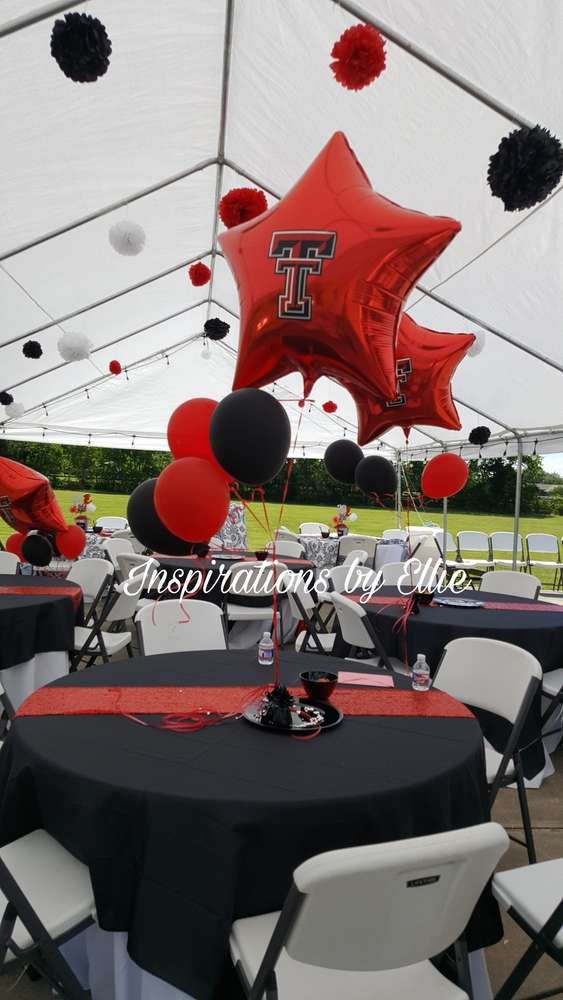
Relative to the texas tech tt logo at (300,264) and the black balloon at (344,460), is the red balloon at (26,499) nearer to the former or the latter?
the black balloon at (344,460)

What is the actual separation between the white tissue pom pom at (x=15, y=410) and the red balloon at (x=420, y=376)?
218 inches

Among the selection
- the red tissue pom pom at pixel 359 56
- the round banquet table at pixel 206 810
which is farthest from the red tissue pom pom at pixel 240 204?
the round banquet table at pixel 206 810

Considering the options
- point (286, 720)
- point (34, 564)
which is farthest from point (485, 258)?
point (34, 564)

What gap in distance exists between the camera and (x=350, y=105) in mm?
3457

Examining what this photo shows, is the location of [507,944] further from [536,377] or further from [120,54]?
[536,377]

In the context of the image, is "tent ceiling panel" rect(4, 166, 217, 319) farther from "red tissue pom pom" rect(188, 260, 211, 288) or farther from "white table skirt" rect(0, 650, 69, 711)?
"white table skirt" rect(0, 650, 69, 711)

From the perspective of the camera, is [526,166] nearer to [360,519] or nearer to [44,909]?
[44,909]

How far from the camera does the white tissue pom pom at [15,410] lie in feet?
25.2

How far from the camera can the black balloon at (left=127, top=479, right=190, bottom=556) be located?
2059 millimetres

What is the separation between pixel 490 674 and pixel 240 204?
128 inches

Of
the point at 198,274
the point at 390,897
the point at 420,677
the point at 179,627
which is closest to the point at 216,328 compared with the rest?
the point at 198,274

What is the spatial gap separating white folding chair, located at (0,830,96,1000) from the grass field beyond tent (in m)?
16.4

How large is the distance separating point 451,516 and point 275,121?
2599cm

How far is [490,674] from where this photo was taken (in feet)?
7.48
